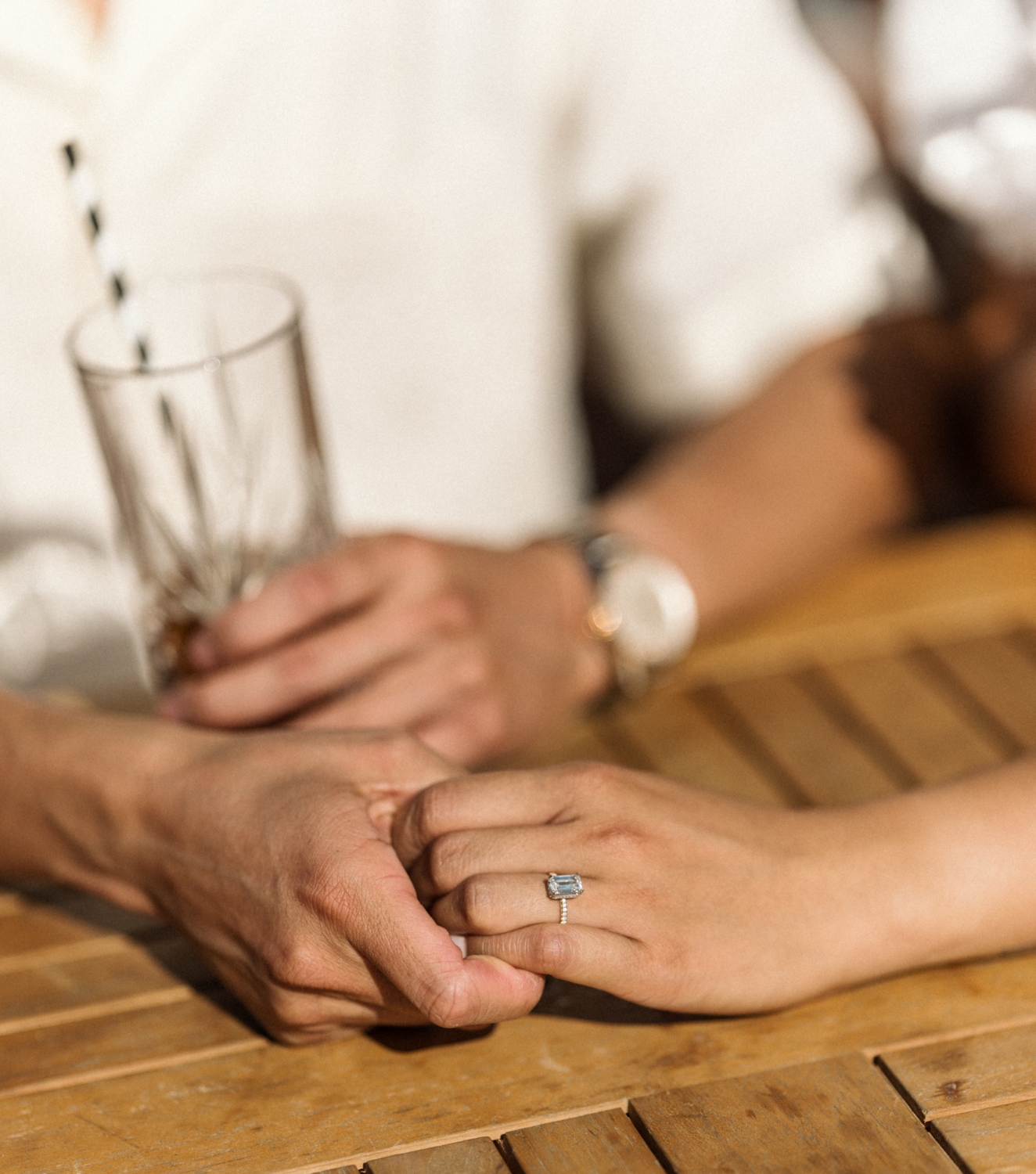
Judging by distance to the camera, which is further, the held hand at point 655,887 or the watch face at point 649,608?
the watch face at point 649,608

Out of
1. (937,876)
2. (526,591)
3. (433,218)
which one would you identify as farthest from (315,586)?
(433,218)

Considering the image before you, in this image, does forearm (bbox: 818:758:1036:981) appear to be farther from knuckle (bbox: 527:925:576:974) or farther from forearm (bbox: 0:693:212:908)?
forearm (bbox: 0:693:212:908)

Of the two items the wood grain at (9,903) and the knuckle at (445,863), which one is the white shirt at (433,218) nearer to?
the wood grain at (9,903)

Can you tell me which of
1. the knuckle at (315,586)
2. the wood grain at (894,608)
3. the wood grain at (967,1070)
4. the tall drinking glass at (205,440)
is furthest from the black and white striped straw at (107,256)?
the wood grain at (967,1070)

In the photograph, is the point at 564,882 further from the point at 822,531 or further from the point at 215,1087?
the point at 822,531

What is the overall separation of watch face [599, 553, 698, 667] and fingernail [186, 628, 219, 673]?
10.7 inches

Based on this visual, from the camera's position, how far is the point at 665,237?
1.22 m

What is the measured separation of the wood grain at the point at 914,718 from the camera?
2.58 ft

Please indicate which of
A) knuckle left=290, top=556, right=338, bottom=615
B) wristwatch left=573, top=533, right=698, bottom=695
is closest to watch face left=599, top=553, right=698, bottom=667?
wristwatch left=573, top=533, right=698, bottom=695

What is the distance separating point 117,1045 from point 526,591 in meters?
0.41

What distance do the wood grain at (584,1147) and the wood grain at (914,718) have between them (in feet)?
0.98

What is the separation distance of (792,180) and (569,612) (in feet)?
1.58

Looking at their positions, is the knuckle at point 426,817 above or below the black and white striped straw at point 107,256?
below

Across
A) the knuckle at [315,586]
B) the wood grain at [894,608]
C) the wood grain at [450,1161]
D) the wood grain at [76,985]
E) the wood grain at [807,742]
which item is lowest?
the wood grain at [807,742]
